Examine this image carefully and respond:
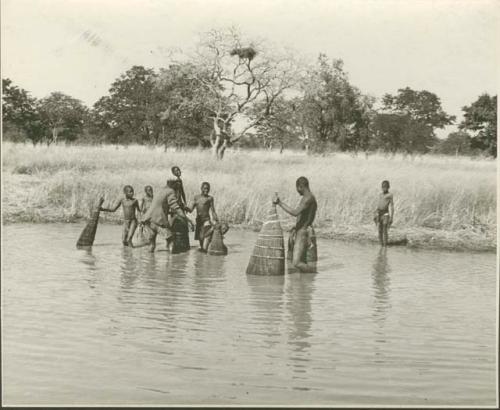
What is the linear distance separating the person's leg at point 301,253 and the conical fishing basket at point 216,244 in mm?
1780

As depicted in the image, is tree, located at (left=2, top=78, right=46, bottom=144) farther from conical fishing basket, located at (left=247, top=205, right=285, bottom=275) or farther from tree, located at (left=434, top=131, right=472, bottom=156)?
conical fishing basket, located at (left=247, top=205, right=285, bottom=275)

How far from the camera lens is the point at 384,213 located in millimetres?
13305

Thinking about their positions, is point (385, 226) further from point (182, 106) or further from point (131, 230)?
point (182, 106)

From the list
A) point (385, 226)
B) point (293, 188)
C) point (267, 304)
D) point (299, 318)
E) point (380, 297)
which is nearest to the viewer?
point (299, 318)

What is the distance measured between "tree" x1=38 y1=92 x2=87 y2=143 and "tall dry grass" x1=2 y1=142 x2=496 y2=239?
29.8 ft

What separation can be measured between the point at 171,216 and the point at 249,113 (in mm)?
15989

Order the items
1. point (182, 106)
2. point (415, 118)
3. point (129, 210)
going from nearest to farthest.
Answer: point (129, 210), point (182, 106), point (415, 118)

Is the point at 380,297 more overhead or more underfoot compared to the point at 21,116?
more underfoot

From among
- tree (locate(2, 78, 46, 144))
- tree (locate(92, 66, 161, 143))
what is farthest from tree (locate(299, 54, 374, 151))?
tree (locate(2, 78, 46, 144))

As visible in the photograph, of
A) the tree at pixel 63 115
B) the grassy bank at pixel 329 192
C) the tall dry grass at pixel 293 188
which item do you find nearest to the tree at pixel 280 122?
the tall dry grass at pixel 293 188

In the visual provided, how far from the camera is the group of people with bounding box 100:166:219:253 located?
37.5 feet

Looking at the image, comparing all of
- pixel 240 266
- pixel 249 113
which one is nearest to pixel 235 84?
pixel 249 113

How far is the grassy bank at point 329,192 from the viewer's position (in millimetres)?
15000

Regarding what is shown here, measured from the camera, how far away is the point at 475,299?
8977 millimetres
